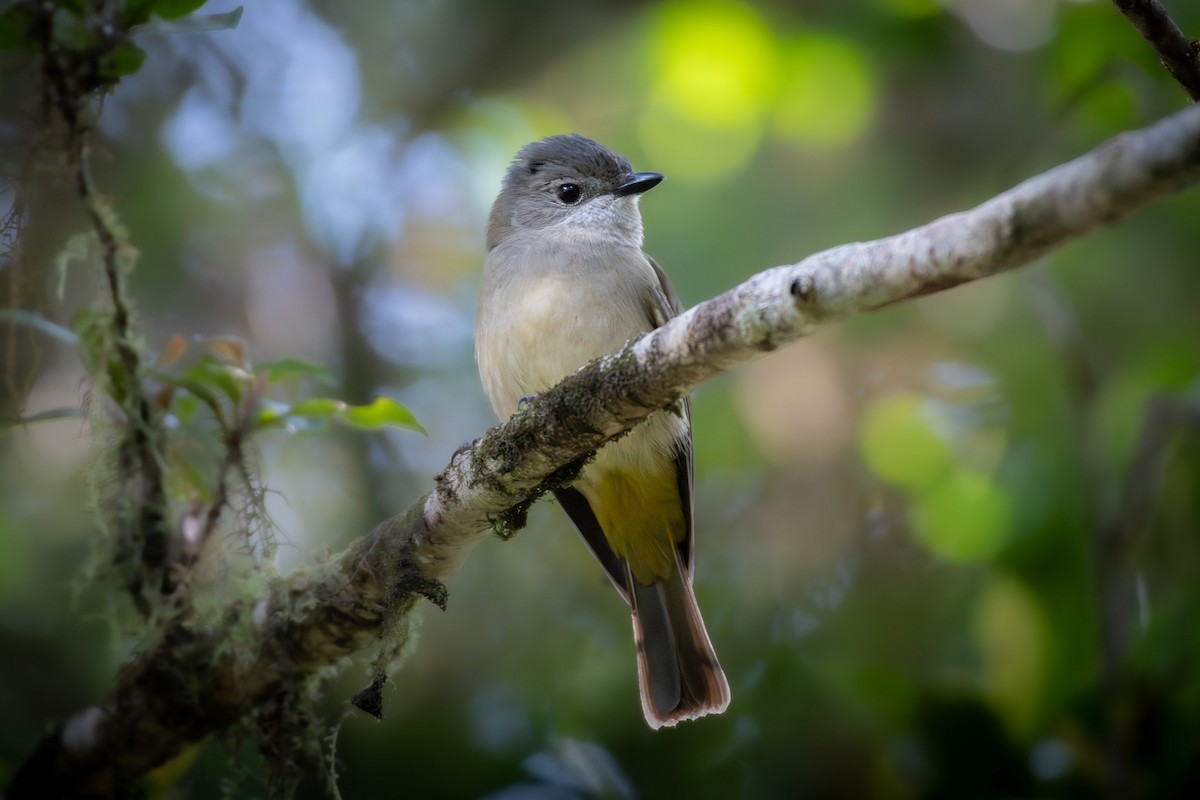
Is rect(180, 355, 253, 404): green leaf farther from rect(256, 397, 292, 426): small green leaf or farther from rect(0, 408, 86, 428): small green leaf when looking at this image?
rect(0, 408, 86, 428): small green leaf

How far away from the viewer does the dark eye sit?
4324 millimetres

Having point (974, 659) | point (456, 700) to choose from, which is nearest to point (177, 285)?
point (456, 700)

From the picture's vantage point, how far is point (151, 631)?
3.03 meters

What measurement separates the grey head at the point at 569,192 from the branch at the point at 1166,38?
2141 mm

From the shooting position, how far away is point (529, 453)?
104 inches

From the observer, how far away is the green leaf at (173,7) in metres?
2.51

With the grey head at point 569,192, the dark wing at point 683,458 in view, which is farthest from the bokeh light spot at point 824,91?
the dark wing at point 683,458

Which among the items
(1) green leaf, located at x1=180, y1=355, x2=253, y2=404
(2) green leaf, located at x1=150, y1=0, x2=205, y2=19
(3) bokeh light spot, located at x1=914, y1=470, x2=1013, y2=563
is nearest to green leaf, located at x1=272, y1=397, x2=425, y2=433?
(1) green leaf, located at x1=180, y1=355, x2=253, y2=404

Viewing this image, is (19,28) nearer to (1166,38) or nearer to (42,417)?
(42,417)

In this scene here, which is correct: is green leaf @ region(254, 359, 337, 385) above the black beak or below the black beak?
below

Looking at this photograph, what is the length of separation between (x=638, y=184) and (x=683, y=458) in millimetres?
1172

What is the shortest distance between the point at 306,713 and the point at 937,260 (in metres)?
2.37

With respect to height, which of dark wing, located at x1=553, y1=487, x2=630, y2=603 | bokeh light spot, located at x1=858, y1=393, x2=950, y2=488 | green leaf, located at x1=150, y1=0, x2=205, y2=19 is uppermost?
green leaf, located at x1=150, y1=0, x2=205, y2=19

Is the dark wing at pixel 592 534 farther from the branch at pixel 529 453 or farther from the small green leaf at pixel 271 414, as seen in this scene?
the small green leaf at pixel 271 414
